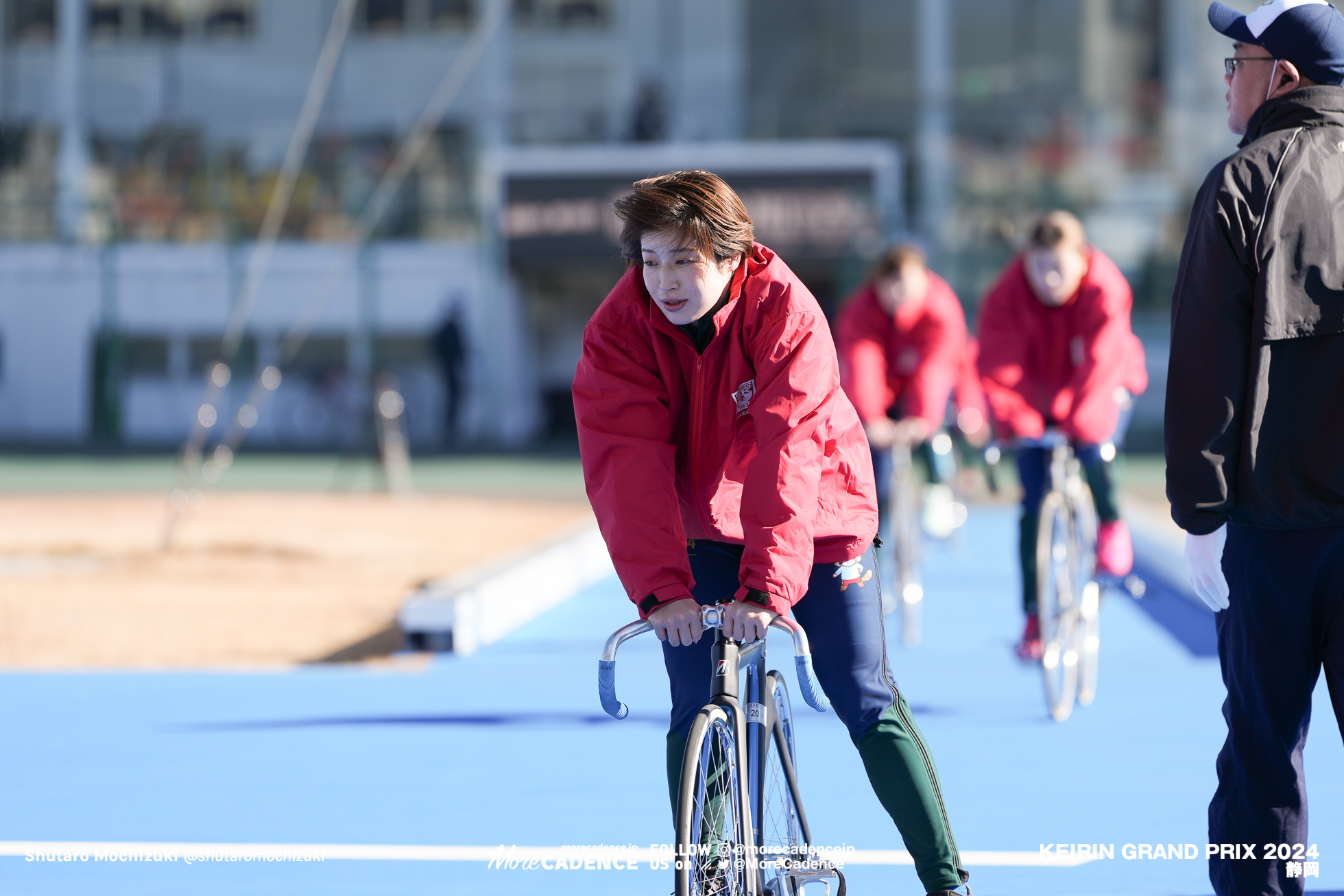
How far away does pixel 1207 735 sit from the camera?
615 cm

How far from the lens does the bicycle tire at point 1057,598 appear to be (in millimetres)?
6480

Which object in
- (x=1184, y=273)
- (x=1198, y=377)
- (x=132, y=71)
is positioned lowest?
(x=1198, y=377)

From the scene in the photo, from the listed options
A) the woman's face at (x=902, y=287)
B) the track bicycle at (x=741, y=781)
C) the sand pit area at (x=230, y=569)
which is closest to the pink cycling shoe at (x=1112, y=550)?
the woman's face at (x=902, y=287)

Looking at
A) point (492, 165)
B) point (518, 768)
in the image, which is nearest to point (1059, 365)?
point (518, 768)

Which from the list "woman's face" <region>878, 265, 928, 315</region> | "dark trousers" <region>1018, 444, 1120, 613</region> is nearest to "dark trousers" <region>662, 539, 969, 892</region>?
"dark trousers" <region>1018, 444, 1120, 613</region>

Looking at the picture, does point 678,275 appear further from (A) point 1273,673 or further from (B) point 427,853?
(B) point 427,853

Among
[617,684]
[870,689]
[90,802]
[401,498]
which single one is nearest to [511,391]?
[401,498]

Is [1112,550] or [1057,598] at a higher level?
[1112,550]

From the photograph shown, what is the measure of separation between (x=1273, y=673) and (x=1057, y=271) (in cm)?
370

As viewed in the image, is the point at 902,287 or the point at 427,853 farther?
the point at 902,287

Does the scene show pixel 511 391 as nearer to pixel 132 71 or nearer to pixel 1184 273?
pixel 132 71

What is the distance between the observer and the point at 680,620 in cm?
315

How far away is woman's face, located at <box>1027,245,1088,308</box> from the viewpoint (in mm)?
6613

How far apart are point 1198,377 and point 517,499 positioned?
594 inches
